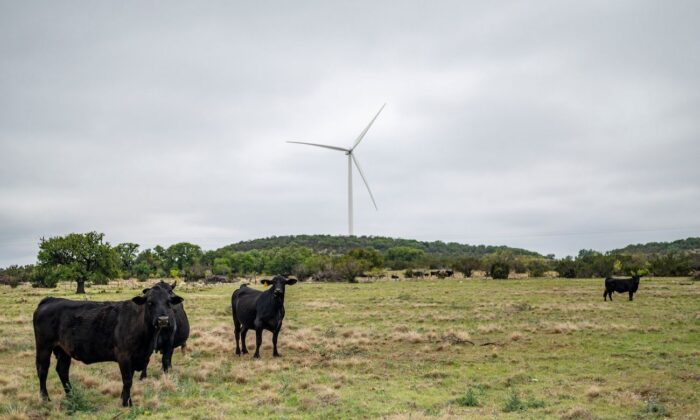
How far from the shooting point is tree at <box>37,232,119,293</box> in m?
46.8

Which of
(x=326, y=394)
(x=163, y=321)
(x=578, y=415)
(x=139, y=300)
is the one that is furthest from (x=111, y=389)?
(x=578, y=415)

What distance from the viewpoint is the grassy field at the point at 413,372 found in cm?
965

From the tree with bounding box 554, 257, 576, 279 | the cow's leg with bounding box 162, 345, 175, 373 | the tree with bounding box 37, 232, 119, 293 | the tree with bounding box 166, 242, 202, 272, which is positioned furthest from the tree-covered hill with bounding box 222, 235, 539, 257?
the cow's leg with bounding box 162, 345, 175, 373

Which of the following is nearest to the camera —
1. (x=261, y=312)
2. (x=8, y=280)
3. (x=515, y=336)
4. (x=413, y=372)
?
(x=413, y=372)

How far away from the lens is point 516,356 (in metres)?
15.6

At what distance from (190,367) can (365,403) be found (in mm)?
5776

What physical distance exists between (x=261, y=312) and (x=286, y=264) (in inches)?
3467

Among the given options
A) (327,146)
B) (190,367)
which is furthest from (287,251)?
(190,367)

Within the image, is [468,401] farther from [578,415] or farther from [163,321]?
[163,321]

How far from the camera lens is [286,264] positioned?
103125 mm

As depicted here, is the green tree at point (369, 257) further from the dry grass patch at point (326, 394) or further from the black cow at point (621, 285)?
the dry grass patch at point (326, 394)

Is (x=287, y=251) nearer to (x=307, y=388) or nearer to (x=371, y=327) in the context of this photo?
(x=371, y=327)

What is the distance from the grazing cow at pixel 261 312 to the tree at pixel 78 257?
35809 millimetres

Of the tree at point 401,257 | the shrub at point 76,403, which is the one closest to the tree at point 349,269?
the tree at point 401,257
